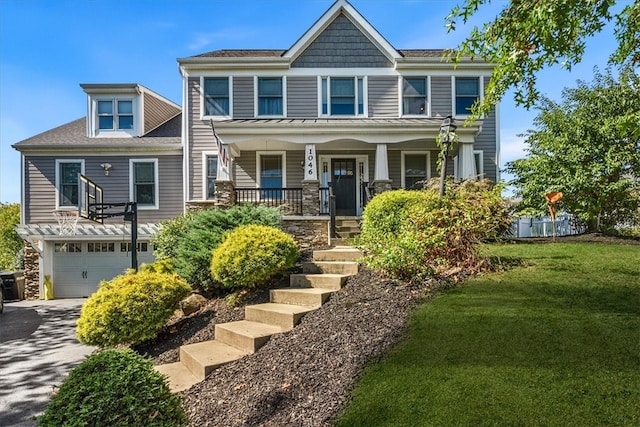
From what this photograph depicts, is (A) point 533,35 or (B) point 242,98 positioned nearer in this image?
(A) point 533,35

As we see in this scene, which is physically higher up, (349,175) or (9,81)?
(9,81)

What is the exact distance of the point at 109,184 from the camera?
1318 centimetres

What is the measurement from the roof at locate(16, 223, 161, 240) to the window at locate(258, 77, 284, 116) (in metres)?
5.60

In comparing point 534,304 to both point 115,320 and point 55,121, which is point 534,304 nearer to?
point 115,320

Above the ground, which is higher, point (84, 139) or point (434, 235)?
point (84, 139)

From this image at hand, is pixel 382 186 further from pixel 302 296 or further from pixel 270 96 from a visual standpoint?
pixel 302 296

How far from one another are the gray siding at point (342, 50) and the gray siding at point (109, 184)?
6.11 m

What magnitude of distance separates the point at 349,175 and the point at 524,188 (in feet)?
18.1

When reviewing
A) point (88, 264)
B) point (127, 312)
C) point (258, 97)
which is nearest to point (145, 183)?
point (88, 264)

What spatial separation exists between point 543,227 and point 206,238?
1262 centimetres

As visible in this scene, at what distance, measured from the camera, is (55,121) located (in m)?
14.7

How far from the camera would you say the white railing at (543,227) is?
476 inches

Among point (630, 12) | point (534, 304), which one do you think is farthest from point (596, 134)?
point (534, 304)

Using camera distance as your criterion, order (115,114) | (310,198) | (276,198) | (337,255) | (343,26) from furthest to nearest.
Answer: (115,114), (343,26), (276,198), (310,198), (337,255)
